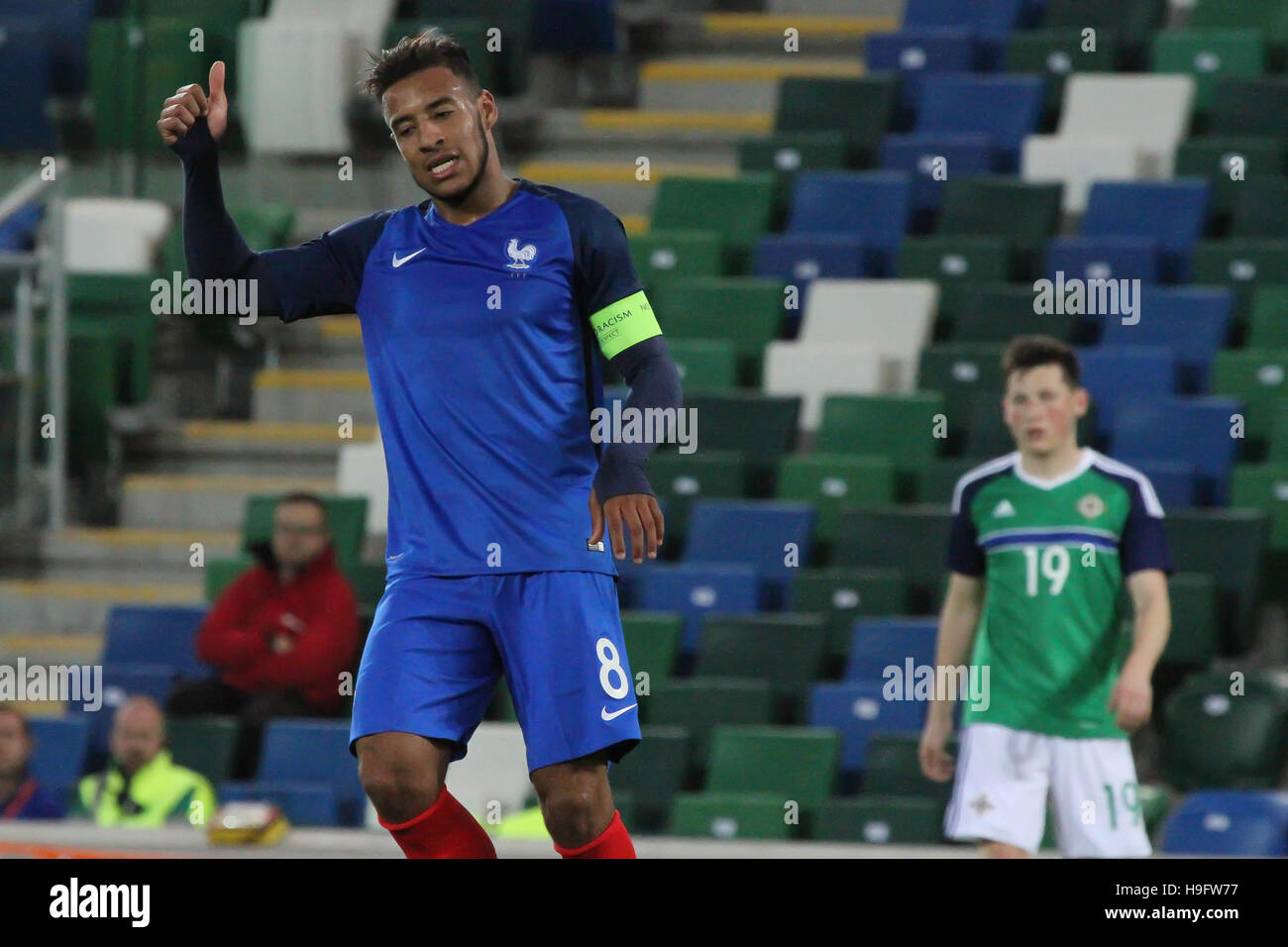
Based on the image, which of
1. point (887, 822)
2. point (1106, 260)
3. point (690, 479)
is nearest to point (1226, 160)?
point (1106, 260)

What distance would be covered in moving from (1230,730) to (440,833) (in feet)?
12.0

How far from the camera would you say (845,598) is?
23.9ft

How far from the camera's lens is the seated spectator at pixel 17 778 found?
6.89 metres

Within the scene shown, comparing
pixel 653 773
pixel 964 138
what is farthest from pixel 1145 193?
pixel 653 773

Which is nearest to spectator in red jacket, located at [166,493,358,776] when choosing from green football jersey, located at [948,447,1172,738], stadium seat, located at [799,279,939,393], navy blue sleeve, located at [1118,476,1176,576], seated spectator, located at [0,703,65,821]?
seated spectator, located at [0,703,65,821]

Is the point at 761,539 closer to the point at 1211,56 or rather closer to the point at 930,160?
the point at 930,160

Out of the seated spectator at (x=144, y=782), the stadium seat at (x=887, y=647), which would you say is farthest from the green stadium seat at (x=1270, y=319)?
the seated spectator at (x=144, y=782)

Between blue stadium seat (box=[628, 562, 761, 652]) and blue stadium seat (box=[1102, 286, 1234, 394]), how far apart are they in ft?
5.43

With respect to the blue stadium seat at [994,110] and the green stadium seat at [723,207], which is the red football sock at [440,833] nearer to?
the green stadium seat at [723,207]

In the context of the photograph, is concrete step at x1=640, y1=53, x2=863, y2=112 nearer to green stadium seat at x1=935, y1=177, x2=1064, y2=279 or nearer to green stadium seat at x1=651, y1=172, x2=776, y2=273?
green stadium seat at x1=651, y1=172, x2=776, y2=273

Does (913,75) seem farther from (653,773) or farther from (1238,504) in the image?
(653,773)

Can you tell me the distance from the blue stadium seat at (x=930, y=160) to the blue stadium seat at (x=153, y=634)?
309 centimetres

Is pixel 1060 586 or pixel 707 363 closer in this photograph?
pixel 1060 586
